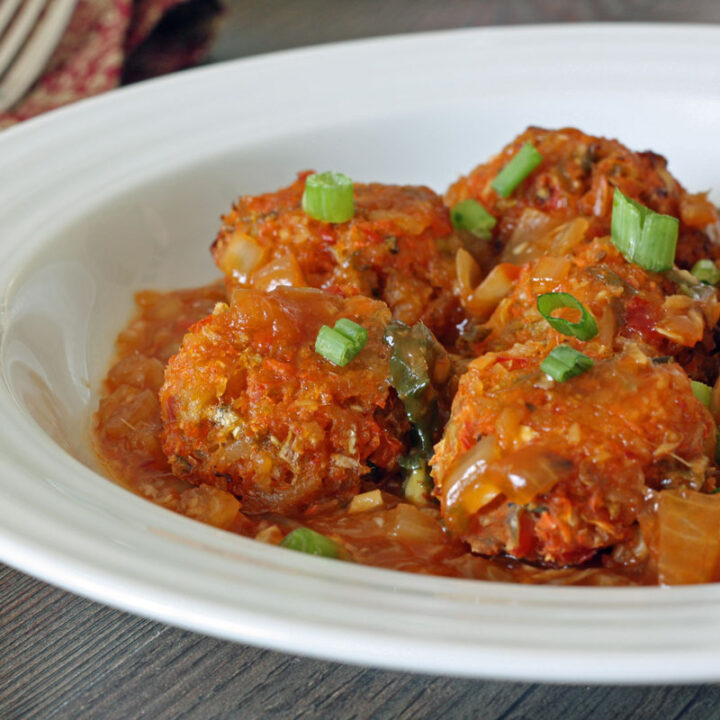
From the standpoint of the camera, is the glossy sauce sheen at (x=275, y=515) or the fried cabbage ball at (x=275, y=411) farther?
the fried cabbage ball at (x=275, y=411)

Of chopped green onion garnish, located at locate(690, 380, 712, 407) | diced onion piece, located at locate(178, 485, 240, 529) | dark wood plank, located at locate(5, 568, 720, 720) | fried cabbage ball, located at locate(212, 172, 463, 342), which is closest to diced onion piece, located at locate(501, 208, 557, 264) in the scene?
fried cabbage ball, located at locate(212, 172, 463, 342)

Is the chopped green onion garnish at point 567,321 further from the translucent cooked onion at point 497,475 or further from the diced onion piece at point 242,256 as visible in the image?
the diced onion piece at point 242,256

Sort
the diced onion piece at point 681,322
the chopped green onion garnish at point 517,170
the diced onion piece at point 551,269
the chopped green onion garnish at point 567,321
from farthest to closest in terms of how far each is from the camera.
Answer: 1. the chopped green onion garnish at point 517,170
2. the diced onion piece at point 551,269
3. the diced onion piece at point 681,322
4. the chopped green onion garnish at point 567,321

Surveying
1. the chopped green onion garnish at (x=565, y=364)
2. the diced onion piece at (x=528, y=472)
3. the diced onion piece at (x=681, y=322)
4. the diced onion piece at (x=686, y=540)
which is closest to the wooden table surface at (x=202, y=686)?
the diced onion piece at (x=686, y=540)

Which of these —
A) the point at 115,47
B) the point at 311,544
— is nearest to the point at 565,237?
the point at 311,544

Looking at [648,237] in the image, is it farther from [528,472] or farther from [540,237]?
[528,472]

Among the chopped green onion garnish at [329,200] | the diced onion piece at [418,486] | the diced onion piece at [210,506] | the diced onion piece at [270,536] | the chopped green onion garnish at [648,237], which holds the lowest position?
the diced onion piece at [418,486]
